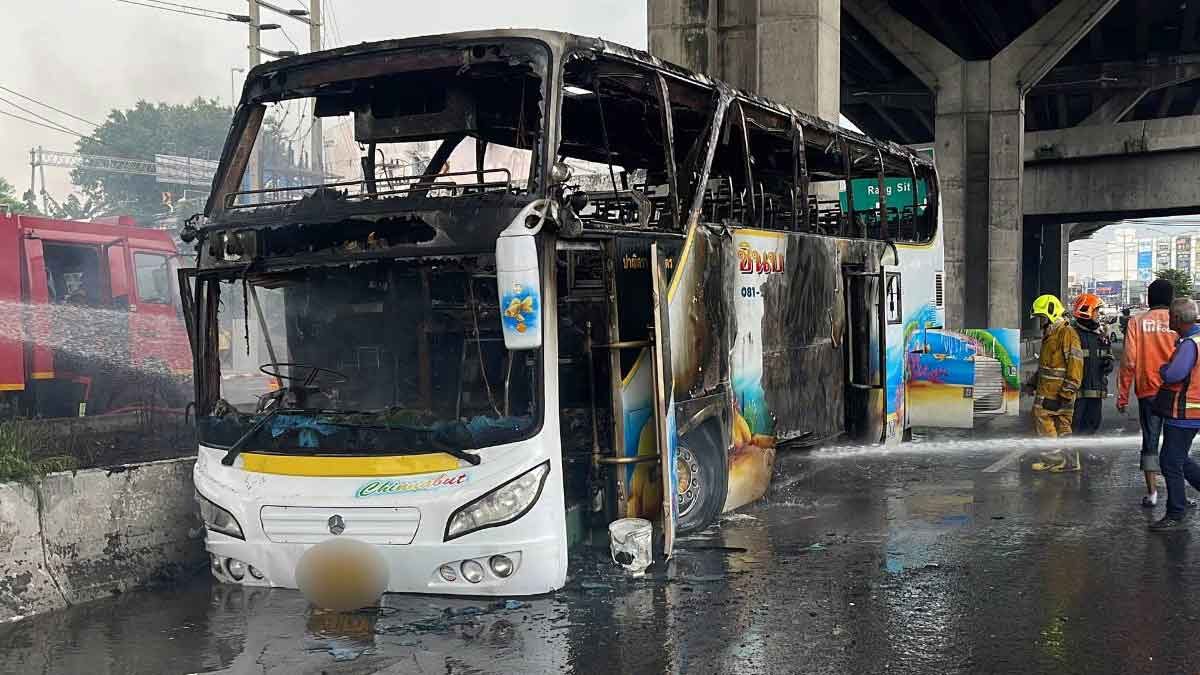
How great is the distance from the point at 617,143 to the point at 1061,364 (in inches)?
224

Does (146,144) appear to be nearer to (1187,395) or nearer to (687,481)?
(687,481)

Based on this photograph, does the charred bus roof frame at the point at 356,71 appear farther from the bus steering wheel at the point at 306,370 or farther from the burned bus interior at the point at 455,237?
the bus steering wheel at the point at 306,370

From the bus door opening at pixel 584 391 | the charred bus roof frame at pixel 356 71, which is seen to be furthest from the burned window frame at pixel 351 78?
the bus door opening at pixel 584 391

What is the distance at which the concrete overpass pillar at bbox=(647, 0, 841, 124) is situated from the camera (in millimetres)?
18922

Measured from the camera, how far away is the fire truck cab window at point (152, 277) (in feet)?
52.4

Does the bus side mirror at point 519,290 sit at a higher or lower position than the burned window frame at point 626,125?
lower

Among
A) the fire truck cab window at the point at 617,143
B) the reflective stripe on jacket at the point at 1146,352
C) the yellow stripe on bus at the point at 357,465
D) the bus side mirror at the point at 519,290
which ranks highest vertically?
the fire truck cab window at the point at 617,143

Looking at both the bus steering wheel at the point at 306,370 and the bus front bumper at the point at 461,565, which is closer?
the bus front bumper at the point at 461,565

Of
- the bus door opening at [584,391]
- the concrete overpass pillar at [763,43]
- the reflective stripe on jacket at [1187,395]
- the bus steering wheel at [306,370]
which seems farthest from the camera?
the concrete overpass pillar at [763,43]

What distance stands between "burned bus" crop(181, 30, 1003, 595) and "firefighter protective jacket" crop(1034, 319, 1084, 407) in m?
4.44

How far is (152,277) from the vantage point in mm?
16172

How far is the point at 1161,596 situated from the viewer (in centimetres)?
654

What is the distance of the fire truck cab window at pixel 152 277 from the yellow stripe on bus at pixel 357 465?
424 inches

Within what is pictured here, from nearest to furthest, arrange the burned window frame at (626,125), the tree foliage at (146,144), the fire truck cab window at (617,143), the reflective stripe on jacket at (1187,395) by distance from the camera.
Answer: the burned window frame at (626,125), the fire truck cab window at (617,143), the reflective stripe on jacket at (1187,395), the tree foliage at (146,144)
